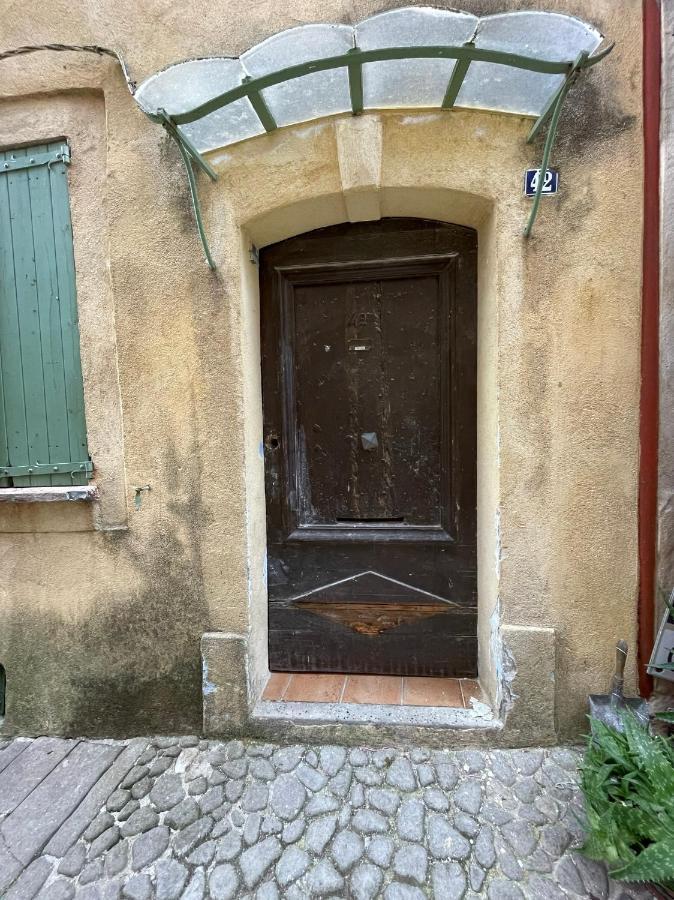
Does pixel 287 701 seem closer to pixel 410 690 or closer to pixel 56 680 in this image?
pixel 410 690

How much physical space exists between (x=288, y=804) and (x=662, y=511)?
6.79 feet

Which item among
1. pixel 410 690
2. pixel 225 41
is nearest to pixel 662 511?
pixel 410 690

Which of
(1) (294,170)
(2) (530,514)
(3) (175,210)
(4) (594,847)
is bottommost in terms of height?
(4) (594,847)

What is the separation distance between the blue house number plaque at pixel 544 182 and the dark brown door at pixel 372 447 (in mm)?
388

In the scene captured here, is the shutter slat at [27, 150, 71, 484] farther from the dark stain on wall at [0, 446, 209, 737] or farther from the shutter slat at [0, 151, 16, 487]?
the dark stain on wall at [0, 446, 209, 737]

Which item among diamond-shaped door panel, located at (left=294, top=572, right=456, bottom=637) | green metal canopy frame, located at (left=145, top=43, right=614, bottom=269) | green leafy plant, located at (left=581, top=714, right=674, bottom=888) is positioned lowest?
green leafy plant, located at (left=581, top=714, right=674, bottom=888)

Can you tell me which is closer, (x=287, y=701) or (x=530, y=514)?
(x=530, y=514)

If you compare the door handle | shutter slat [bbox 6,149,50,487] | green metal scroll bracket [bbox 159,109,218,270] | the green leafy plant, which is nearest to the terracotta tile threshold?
the green leafy plant

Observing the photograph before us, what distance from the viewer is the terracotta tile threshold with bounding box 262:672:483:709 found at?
2.23 m

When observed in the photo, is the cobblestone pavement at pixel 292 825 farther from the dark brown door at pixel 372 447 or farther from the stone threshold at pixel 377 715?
the dark brown door at pixel 372 447

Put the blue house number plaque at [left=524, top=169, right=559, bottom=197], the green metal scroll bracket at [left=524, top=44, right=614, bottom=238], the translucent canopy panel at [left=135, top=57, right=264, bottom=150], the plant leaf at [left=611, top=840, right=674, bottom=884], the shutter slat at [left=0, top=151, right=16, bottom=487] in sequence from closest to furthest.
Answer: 1. the plant leaf at [left=611, top=840, right=674, bottom=884]
2. the green metal scroll bracket at [left=524, top=44, right=614, bottom=238]
3. the translucent canopy panel at [left=135, top=57, right=264, bottom=150]
4. the blue house number plaque at [left=524, top=169, right=559, bottom=197]
5. the shutter slat at [left=0, top=151, right=16, bottom=487]

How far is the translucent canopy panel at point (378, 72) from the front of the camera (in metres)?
1.58

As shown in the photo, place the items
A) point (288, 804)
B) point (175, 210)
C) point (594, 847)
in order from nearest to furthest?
1. point (594, 847)
2. point (288, 804)
3. point (175, 210)

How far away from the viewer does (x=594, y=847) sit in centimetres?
149
